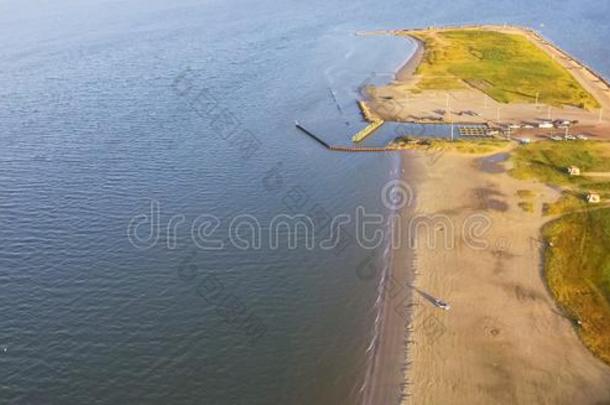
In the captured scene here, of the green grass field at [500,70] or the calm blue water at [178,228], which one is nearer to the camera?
the calm blue water at [178,228]

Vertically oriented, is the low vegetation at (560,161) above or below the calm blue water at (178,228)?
below

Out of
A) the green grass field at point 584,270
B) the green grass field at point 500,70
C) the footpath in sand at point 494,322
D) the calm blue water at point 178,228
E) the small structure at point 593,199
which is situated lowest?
the green grass field at point 500,70

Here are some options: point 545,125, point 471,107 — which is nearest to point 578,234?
point 545,125

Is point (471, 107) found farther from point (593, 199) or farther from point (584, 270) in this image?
point (584, 270)

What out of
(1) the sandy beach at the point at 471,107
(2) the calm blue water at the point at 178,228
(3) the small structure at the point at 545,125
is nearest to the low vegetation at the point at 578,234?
(3) the small structure at the point at 545,125

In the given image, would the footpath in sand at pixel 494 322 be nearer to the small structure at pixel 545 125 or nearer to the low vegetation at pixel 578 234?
the low vegetation at pixel 578 234

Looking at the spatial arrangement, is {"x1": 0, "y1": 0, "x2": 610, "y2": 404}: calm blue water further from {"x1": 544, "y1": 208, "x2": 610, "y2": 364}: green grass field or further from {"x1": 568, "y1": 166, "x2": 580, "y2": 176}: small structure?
{"x1": 568, "y1": 166, "x2": 580, "y2": 176}: small structure
